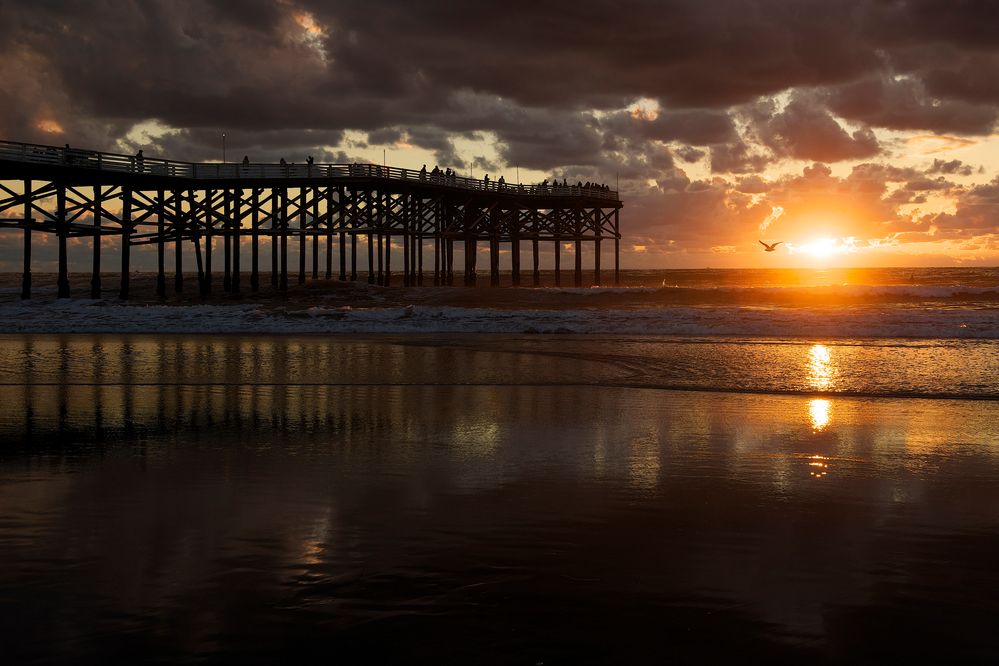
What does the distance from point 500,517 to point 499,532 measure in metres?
0.38

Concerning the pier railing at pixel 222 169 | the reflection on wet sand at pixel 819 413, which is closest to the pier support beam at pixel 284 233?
the pier railing at pixel 222 169

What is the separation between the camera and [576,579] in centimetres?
479

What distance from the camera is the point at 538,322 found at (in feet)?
98.8

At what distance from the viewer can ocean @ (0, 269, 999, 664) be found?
4.08 m

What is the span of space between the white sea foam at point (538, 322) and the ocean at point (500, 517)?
439 inches

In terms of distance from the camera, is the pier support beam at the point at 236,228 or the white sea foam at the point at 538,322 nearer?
the white sea foam at the point at 538,322

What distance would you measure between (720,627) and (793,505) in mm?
2512

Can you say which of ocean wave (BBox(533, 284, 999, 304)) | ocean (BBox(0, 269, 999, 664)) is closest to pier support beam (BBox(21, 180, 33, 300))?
ocean wave (BBox(533, 284, 999, 304))

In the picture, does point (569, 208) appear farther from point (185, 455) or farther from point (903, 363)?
point (185, 455)

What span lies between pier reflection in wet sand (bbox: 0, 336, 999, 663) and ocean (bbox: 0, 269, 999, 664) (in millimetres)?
21

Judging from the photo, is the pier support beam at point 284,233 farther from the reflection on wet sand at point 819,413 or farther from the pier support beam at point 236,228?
the reflection on wet sand at point 819,413

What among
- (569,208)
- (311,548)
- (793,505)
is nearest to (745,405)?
(793,505)

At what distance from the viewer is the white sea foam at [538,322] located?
26562mm

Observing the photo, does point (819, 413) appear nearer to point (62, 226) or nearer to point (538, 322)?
point (538, 322)
